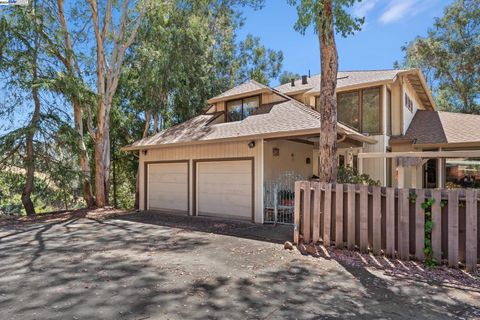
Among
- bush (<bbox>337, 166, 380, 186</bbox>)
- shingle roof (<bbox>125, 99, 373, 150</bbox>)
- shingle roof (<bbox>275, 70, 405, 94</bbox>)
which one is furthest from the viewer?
shingle roof (<bbox>275, 70, 405, 94</bbox>)

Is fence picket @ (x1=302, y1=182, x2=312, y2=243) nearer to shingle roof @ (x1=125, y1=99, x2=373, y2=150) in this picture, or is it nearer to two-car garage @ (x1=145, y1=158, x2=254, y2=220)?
shingle roof @ (x1=125, y1=99, x2=373, y2=150)

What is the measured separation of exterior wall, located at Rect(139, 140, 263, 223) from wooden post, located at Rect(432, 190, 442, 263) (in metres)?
5.02

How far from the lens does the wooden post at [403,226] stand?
516 cm

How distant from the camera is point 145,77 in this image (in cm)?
1616

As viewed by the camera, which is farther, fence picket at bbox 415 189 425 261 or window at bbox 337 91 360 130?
window at bbox 337 91 360 130

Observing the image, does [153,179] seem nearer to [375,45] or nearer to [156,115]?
[156,115]

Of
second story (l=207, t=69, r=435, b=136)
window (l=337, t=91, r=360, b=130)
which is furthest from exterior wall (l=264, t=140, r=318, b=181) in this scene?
window (l=337, t=91, r=360, b=130)

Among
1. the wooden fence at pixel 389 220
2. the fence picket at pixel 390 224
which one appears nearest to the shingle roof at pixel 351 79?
the wooden fence at pixel 389 220

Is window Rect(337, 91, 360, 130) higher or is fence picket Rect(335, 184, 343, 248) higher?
window Rect(337, 91, 360, 130)

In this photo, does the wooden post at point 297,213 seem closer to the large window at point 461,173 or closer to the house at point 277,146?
the house at point 277,146

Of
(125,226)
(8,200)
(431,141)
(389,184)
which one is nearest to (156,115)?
(8,200)

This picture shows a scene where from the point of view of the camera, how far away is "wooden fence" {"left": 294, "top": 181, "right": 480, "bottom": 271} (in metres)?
4.75

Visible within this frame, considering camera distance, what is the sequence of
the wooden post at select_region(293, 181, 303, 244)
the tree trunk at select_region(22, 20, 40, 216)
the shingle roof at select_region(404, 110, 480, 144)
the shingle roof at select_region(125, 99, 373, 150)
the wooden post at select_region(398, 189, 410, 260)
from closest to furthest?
the wooden post at select_region(398, 189, 410, 260) < the wooden post at select_region(293, 181, 303, 244) < the shingle roof at select_region(125, 99, 373, 150) < the tree trunk at select_region(22, 20, 40, 216) < the shingle roof at select_region(404, 110, 480, 144)

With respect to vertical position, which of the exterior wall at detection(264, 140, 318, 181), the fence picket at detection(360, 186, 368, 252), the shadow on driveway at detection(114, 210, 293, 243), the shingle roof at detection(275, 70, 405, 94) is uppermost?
the shingle roof at detection(275, 70, 405, 94)
